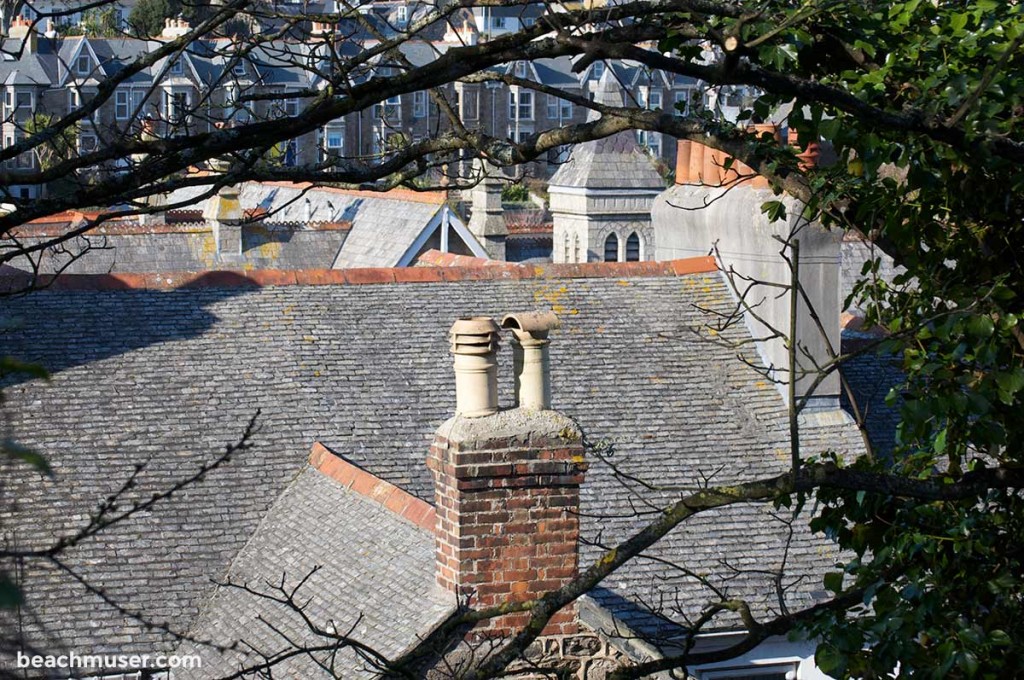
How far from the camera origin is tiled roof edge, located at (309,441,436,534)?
11.2 m

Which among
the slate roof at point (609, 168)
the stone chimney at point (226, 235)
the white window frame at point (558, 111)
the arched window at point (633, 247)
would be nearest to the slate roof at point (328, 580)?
the stone chimney at point (226, 235)

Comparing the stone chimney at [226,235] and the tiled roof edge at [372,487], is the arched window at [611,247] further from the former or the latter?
the tiled roof edge at [372,487]

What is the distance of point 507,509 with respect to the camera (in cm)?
959

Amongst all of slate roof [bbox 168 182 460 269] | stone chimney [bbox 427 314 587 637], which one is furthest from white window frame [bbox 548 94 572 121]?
stone chimney [bbox 427 314 587 637]

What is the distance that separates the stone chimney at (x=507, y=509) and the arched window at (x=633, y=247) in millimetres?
35304

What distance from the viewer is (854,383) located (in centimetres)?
1614

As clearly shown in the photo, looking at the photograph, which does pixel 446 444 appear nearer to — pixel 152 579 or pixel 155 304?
pixel 152 579

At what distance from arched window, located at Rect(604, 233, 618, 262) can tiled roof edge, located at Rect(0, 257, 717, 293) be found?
26.6 meters

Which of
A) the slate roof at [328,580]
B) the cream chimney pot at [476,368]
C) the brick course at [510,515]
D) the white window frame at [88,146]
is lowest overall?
the slate roof at [328,580]

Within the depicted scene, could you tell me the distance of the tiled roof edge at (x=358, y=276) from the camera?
16.0 m

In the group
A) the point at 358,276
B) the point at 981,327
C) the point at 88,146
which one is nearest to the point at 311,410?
the point at 358,276

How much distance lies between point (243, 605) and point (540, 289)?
20.6 feet

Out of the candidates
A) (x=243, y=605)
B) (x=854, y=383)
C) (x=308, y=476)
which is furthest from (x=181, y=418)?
(x=854, y=383)

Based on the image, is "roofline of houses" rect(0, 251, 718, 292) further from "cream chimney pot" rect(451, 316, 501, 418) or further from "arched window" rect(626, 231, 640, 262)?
"arched window" rect(626, 231, 640, 262)
